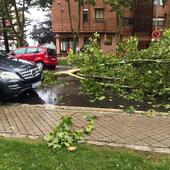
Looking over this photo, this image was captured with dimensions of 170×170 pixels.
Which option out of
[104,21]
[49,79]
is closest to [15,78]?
[49,79]

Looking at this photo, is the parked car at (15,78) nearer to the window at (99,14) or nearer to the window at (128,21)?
the window at (99,14)

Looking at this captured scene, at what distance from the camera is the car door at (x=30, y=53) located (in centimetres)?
2129

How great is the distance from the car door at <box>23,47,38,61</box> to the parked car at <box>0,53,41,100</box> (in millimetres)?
12614

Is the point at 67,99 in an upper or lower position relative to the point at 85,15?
lower

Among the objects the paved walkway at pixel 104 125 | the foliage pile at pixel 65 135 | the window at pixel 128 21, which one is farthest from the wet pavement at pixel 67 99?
the window at pixel 128 21

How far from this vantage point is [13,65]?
840cm

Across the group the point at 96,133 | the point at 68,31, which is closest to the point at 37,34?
the point at 68,31

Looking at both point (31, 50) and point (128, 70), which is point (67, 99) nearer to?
point (128, 70)

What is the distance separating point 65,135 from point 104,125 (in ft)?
3.59

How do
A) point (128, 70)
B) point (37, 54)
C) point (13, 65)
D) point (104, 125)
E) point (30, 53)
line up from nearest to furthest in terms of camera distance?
point (104, 125) → point (13, 65) → point (128, 70) → point (30, 53) → point (37, 54)

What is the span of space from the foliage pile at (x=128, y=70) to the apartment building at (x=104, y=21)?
2706cm

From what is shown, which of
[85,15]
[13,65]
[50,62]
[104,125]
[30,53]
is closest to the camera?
[104,125]

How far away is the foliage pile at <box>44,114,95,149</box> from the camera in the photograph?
490cm

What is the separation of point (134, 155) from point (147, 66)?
17.5 feet
